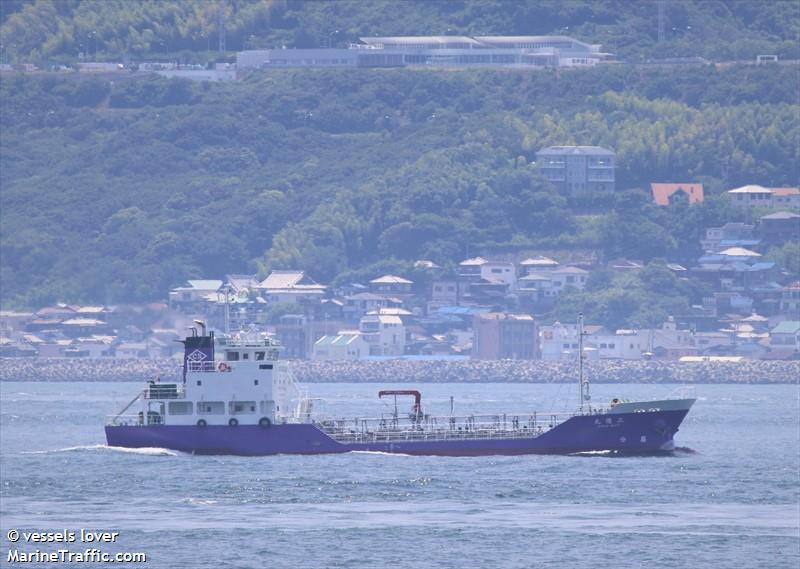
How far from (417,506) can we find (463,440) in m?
17.3

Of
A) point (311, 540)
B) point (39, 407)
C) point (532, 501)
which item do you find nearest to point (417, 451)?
point (532, 501)

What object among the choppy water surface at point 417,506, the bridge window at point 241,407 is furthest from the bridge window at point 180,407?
the choppy water surface at point 417,506

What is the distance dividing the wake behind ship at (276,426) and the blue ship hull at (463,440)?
40 millimetres

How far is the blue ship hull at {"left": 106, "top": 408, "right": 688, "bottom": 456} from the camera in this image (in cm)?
9875

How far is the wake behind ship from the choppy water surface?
81cm

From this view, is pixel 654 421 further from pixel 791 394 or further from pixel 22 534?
pixel 791 394

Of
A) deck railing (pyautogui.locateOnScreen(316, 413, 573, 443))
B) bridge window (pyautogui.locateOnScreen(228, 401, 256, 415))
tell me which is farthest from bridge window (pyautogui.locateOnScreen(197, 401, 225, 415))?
deck railing (pyautogui.locateOnScreen(316, 413, 573, 443))

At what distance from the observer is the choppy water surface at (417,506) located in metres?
71.9

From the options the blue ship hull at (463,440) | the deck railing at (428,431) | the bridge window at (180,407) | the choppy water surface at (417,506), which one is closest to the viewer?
the choppy water surface at (417,506)

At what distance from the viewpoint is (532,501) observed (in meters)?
83.9

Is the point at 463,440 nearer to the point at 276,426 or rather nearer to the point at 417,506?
the point at 276,426

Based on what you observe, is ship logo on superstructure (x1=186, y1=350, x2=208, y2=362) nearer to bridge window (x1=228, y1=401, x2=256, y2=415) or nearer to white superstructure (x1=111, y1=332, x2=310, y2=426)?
white superstructure (x1=111, y1=332, x2=310, y2=426)

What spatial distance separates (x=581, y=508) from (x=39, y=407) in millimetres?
77231

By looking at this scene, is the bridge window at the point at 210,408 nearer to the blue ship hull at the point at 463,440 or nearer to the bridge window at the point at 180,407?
the bridge window at the point at 180,407
